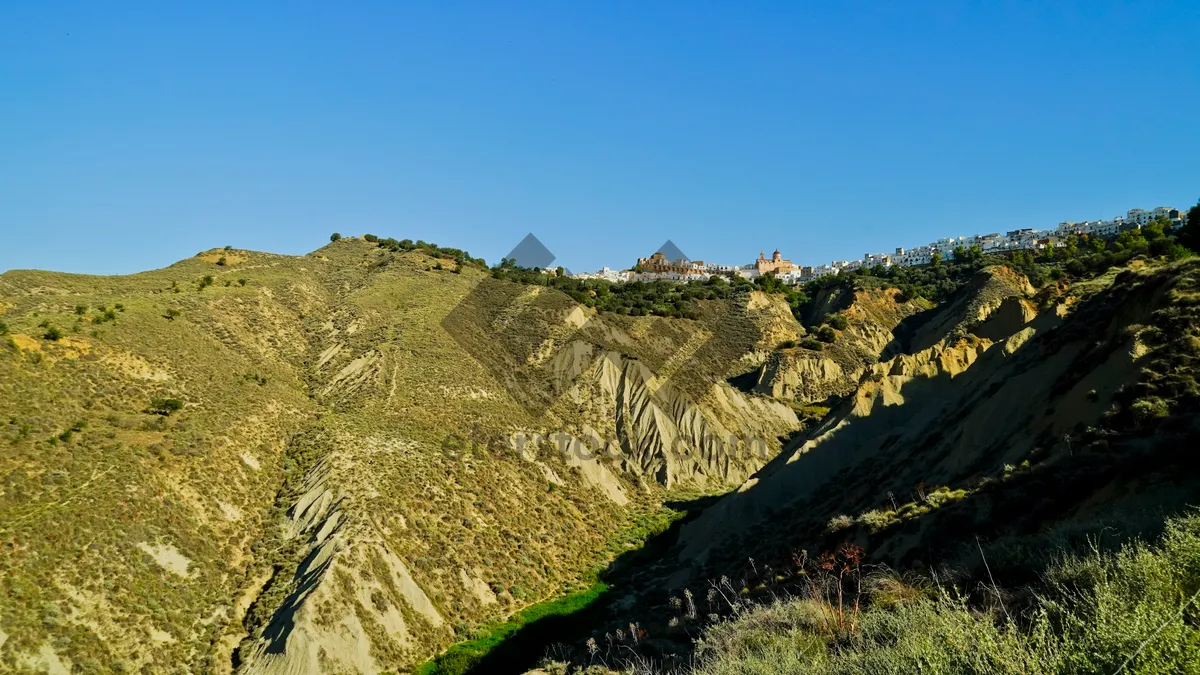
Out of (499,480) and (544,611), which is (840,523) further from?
(499,480)

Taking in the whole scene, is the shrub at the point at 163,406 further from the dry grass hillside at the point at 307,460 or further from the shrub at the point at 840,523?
the shrub at the point at 840,523

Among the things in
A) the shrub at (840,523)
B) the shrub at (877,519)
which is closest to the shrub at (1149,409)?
the shrub at (877,519)

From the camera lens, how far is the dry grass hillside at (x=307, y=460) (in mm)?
24031

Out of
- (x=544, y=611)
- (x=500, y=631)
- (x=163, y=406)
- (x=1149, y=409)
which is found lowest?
(x=1149, y=409)

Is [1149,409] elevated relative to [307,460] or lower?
lower

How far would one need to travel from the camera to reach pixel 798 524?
28922 millimetres

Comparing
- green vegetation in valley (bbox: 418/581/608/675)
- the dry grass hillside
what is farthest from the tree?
green vegetation in valley (bbox: 418/581/608/675)

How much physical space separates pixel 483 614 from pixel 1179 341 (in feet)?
88.3

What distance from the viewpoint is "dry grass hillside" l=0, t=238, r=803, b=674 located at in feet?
78.8

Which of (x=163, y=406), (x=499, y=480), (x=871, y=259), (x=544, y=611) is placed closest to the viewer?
(x=544, y=611)

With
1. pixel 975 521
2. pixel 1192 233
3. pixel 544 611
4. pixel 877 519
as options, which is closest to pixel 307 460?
pixel 544 611

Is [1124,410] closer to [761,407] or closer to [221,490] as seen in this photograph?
[221,490]

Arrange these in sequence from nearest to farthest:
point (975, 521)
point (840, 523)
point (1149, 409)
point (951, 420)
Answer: point (1149, 409) → point (975, 521) → point (840, 523) → point (951, 420)

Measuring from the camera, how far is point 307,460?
34.5 metres
